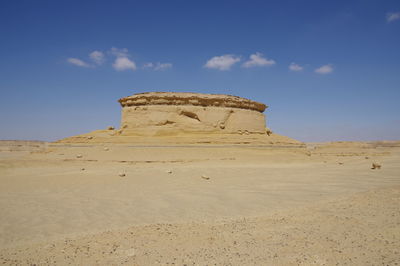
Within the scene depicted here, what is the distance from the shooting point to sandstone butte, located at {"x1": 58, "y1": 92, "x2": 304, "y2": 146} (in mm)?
17719

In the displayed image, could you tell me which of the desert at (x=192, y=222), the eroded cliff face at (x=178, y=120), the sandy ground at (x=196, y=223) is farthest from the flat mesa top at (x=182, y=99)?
the sandy ground at (x=196, y=223)

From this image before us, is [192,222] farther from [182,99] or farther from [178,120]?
[182,99]

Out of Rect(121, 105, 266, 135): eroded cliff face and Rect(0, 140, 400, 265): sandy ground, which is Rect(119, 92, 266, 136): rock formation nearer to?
Rect(121, 105, 266, 135): eroded cliff face

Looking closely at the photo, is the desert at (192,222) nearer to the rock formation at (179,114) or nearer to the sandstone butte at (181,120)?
the sandstone butte at (181,120)

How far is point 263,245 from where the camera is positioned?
285cm

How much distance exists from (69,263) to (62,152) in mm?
14791

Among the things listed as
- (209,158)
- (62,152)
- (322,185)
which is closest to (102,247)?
(322,185)

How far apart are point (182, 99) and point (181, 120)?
1.50 metres

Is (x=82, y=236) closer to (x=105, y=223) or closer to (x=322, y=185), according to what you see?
(x=105, y=223)

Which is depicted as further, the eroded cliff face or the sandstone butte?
the eroded cliff face

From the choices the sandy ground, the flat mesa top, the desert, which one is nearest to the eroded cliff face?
the flat mesa top

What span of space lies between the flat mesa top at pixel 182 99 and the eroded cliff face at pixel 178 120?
1.05 feet

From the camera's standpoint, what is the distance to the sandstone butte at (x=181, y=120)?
698 inches

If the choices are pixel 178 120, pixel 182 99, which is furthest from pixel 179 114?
pixel 182 99
